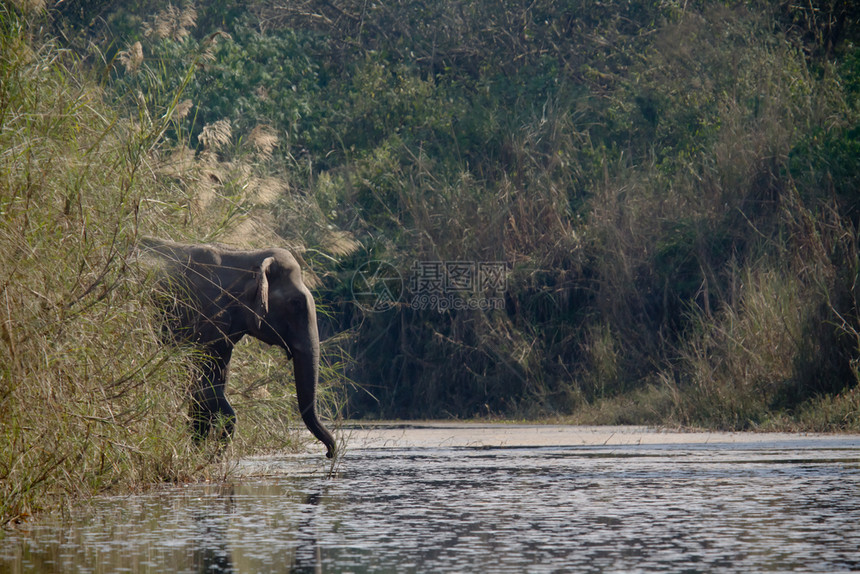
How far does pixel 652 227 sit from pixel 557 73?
20.9ft

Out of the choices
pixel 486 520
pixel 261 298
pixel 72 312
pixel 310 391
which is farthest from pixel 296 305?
pixel 486 520

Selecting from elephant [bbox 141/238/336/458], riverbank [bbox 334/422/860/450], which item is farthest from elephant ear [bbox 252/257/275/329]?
riverbank [bbox 334/422/860/450]

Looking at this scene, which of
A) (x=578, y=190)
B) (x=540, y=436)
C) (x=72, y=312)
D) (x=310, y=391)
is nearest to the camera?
(x=72, y=312)

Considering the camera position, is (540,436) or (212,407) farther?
(540,436)

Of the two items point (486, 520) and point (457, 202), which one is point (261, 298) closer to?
point (486, 520)

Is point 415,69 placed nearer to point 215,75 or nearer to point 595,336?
point 215,75

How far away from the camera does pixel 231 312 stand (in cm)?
1216

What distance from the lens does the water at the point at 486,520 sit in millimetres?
6574

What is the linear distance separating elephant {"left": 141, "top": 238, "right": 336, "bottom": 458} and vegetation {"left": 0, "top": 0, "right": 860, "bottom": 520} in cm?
65

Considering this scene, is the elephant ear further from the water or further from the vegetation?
the water

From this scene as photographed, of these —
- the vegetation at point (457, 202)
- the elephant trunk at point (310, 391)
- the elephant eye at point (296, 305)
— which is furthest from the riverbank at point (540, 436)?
the elephant eye at point (296, 305)

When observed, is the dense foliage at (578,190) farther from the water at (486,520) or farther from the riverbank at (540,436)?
the water at (486,520)

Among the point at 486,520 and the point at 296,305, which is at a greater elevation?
the point at 296,305

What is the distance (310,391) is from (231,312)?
996mm
